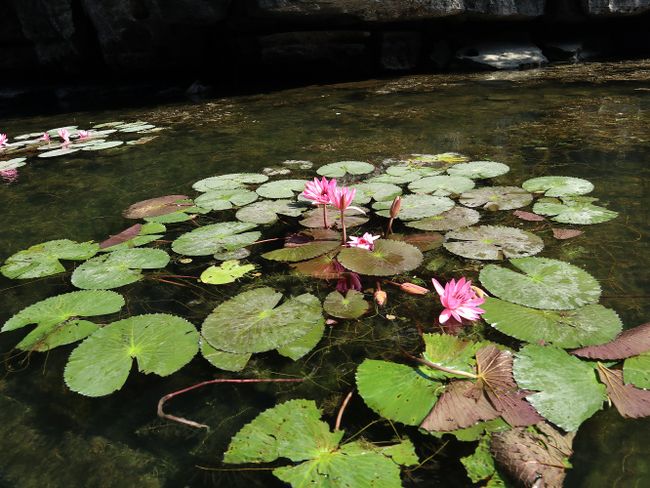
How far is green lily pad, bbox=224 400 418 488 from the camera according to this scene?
0.71 metres

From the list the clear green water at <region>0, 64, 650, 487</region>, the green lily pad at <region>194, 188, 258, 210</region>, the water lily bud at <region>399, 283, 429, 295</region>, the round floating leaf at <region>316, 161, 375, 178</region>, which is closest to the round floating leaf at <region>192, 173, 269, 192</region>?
the green lily pad at <region>194, 188, 258, 210</region>

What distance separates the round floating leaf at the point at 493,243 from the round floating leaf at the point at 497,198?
0.81ft

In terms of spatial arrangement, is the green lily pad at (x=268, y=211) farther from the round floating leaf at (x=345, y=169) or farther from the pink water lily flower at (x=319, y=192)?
the round floating leaf at (x=345, y=169)

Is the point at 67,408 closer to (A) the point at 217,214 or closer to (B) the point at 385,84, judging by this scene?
(A) the point at 217,214

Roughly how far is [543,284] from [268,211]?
3.46ft

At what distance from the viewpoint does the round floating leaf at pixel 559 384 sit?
Answer: 798 millimetres

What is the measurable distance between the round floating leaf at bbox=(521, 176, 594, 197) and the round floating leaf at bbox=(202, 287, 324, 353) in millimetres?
1188

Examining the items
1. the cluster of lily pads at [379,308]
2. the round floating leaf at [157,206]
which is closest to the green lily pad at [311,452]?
the cluster of lily pads at [379,308]

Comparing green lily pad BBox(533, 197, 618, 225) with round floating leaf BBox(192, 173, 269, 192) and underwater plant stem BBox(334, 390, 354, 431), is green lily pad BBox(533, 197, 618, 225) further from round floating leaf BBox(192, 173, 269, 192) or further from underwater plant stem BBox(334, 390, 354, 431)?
round floating leaf BBox(192, 173, 269, 192)

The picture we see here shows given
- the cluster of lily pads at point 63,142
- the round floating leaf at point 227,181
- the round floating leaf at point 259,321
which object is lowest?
the round floating leaf at point 259,321

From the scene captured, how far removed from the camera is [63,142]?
3.69 meters

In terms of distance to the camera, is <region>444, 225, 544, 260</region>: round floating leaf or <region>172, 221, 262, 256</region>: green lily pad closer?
<region>444, 225, 544, 260</region>: round floating leaf

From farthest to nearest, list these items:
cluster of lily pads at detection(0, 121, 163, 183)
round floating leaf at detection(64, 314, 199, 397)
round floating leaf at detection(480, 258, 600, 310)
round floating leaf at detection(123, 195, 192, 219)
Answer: cluster of lily pads at detection(0, 121, 163, 183) → round floating leaf at detection(123, 195, 192, 219) → round floating leaf at detection(480, 258, 600, 310) → round floating leaf at detection(64, 314, 199, 397)

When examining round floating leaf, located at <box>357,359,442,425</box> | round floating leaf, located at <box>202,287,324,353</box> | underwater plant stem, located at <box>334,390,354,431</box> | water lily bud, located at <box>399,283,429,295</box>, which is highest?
round floating leaf, located at <box>202,287,324,353</box>
